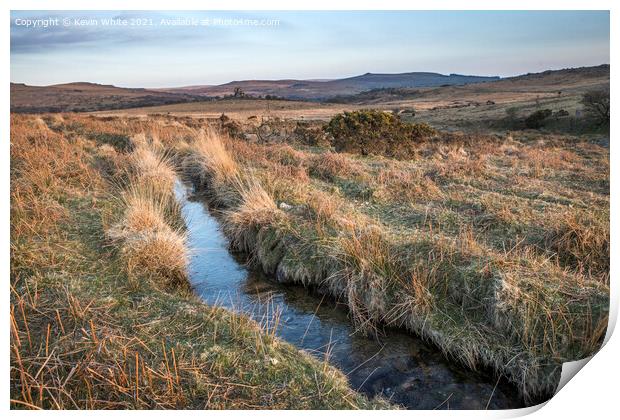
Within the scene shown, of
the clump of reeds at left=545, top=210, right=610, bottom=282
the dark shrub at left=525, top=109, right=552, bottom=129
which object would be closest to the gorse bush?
the dark shrub at left=525, top=109, right=552, bottom=129

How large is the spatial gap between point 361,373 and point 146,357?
200 cm

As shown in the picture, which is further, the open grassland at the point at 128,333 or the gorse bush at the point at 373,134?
the gorse bush at the point at 373,134

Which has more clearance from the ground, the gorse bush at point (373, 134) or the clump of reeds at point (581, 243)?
the gorse bush at point (373, 134)

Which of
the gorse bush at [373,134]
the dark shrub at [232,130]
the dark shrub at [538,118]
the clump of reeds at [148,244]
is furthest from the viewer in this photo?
the dark shrub at [538,118]

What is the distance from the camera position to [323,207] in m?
7.45

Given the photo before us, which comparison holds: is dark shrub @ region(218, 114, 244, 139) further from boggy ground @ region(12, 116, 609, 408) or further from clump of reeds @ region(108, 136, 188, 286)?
clump of reeds @ region(108, 136, 188, 286)

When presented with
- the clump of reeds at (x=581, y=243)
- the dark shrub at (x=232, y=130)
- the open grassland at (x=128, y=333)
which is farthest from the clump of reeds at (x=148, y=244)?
the dark shrub at (x=232, y=130)

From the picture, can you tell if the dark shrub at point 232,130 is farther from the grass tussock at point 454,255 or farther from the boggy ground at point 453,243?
the grass tussock at point 454,255

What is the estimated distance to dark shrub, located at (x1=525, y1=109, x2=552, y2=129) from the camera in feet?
A: 58.2

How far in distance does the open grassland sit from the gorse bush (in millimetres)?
7971

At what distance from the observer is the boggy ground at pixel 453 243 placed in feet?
15.7

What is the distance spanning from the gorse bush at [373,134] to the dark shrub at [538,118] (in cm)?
575

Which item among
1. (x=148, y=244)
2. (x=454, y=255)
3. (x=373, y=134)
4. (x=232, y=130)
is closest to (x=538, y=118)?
(x=373, y=134)

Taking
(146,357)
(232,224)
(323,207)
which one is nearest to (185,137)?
(232,224)
